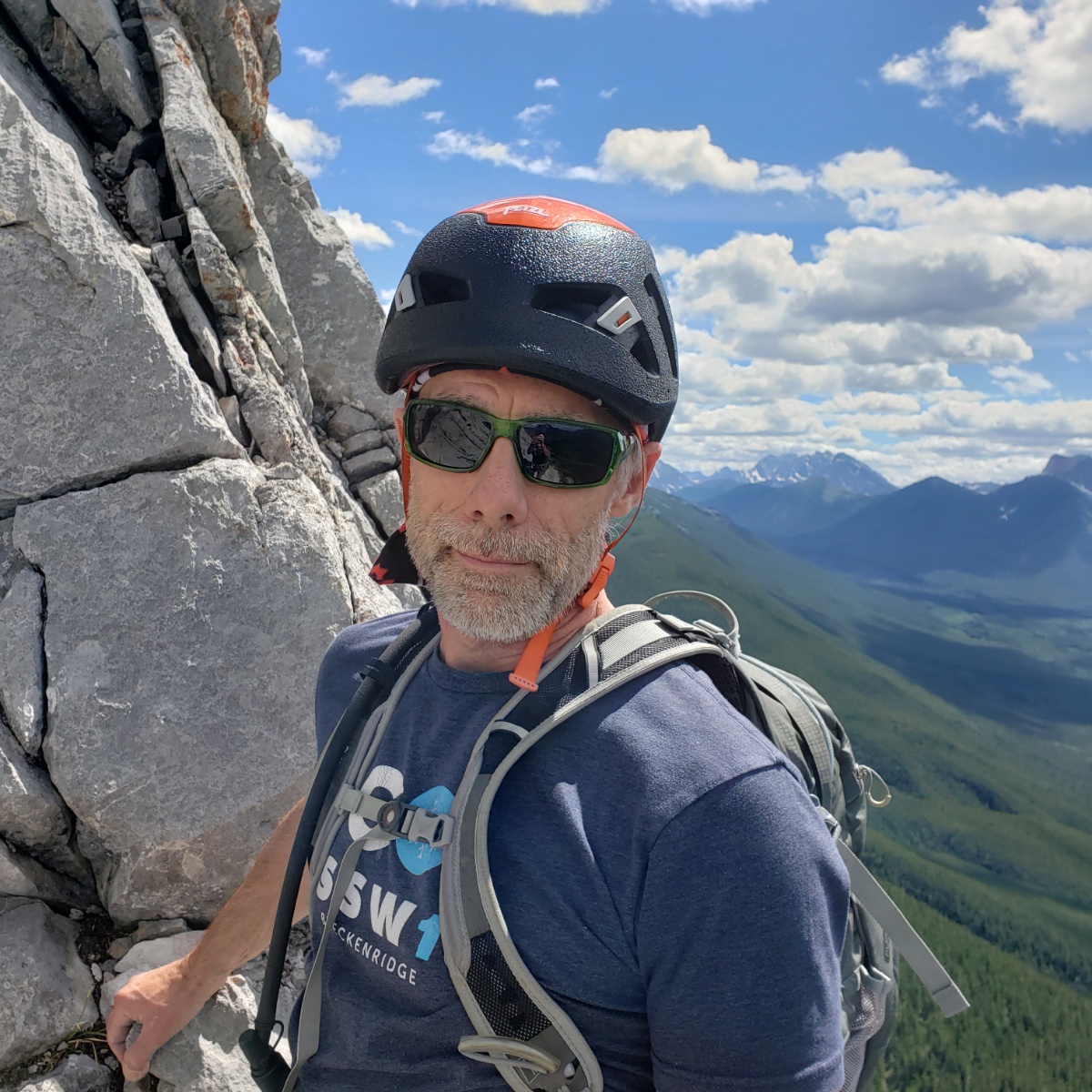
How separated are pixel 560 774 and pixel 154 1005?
392 cm

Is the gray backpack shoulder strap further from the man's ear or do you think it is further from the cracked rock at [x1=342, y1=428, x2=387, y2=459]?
the cracked rock at [x1=342, y1=428, x2=387, y2=459]

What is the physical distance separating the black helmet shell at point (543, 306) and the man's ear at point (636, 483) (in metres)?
0.14

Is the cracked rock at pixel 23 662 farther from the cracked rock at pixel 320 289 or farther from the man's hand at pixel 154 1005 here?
the cracked rock at pixel 320 289

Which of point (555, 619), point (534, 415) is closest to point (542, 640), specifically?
point (555, 619)

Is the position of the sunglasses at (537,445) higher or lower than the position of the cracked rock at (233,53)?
lower

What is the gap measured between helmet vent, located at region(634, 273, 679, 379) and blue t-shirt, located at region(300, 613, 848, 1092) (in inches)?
80.0

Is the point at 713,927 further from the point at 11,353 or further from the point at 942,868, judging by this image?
the point at 942,868

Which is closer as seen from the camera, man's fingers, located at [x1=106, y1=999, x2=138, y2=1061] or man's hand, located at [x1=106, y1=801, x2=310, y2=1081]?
man's hand, located at [x1=106, y1=801, x2=310, y2=1081]

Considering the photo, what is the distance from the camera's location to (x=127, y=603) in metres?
6.86

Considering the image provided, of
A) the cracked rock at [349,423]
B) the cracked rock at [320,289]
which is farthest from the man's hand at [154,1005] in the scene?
the cracked rock at [320,289]

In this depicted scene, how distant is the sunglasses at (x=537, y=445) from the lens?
3.58 metres

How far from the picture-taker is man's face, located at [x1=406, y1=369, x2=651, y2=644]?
11.6ft

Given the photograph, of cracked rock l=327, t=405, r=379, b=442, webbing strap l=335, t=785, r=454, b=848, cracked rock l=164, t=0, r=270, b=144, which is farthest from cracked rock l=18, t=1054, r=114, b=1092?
cracked rock l=164, t=0, r=270, b=144

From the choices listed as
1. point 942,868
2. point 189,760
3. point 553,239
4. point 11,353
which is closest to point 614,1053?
point 553,239
